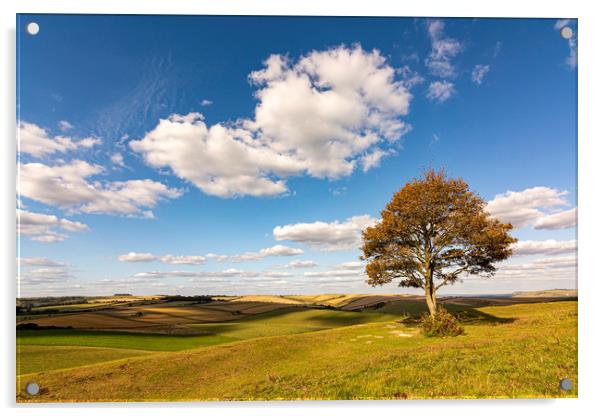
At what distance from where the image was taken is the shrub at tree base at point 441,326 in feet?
31.9

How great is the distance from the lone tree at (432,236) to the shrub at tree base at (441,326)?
0.47m

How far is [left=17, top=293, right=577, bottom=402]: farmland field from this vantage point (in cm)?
678

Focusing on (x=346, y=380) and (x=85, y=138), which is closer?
(x=346, y=380)

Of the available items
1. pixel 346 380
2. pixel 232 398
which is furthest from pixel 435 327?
pixel 232 398

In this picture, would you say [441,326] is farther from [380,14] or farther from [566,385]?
[380,14]

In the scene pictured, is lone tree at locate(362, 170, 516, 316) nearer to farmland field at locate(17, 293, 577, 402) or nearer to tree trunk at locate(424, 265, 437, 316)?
tree trunk at locate(424, 265, 437, 316)

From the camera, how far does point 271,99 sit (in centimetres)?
869

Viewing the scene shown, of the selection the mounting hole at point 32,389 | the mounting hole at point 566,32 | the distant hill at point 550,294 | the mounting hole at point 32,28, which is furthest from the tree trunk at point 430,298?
the mounting hole at point 32,28

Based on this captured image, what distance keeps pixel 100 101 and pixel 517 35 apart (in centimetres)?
1318

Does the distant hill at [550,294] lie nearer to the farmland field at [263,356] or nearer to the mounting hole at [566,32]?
the farmland field at [263,356]

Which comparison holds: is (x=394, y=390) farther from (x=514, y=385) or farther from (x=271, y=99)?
(x=271, y=99)

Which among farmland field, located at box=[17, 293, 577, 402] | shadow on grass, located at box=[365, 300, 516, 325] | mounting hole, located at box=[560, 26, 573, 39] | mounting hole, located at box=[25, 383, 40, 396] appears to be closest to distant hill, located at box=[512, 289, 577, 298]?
farmland field, located at box=[17, 293, 577, 402]

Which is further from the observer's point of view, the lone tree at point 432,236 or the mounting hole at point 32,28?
the lone tree at point 432,236
